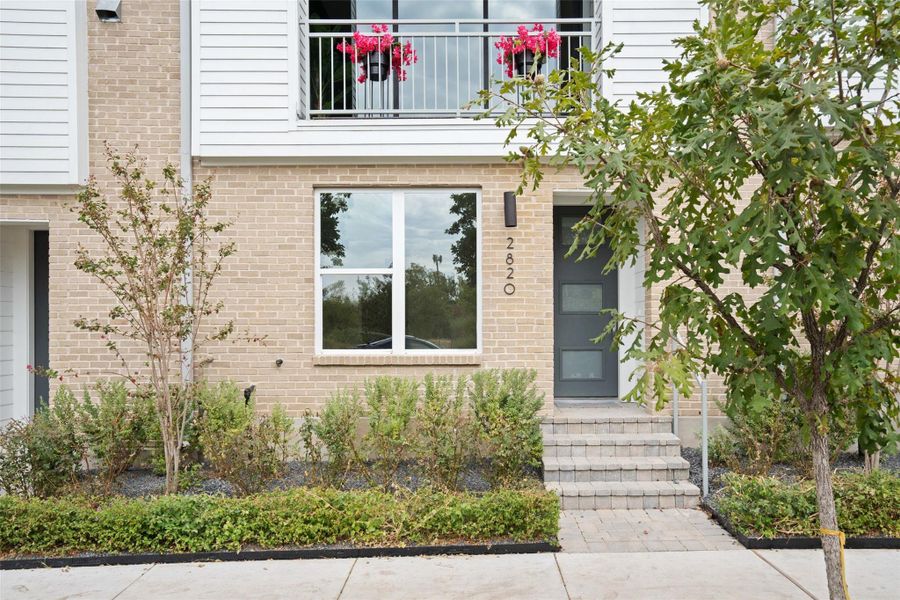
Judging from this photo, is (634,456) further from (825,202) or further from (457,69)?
(457,69)

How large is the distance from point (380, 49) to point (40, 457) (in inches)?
208

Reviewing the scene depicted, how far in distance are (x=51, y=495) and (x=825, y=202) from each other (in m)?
6.09

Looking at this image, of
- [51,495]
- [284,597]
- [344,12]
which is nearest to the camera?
[284,597]

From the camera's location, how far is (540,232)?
22.0 feet

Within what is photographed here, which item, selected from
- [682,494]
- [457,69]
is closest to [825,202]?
[682,494]

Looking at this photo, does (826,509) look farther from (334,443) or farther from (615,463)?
(334,443)

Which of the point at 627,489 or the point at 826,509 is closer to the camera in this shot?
the point at 826,509

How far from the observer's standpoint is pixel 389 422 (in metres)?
5.55

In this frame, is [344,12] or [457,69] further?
[344,12]

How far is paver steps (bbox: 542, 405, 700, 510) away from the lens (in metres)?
5.44

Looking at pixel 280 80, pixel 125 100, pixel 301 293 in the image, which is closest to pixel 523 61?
pixel 280 80

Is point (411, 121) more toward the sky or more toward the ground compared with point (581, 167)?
more toward the sky

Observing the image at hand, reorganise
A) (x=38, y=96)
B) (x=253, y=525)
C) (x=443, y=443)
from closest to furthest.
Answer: (x=253, y=525) < (x=443, y=443) < (x=38, y=96)

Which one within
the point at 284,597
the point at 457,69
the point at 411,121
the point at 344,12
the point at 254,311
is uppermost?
the point at 344,12
